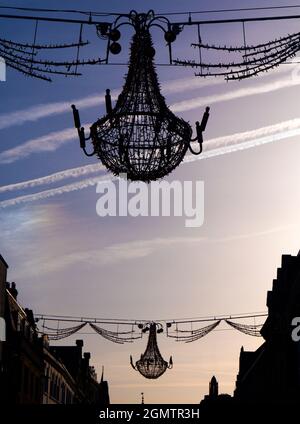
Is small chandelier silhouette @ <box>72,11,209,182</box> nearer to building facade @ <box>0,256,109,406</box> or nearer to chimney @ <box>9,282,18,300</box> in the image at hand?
building facade @ <box>0,256,109,406</box>

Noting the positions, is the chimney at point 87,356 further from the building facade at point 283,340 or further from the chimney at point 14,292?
the building facade at point 283,340

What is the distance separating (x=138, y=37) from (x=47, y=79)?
4.77ft

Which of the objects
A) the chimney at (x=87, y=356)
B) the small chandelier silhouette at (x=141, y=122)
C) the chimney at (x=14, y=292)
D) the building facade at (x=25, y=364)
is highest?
the chimney at (x=87, y=356)

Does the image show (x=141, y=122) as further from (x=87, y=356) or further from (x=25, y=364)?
(x=87, y=356)

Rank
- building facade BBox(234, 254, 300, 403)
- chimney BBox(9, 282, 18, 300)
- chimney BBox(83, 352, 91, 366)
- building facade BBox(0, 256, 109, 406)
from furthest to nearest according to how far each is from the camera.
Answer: chimney BBox(83, 352, 91, 366), chimney BBox(9, 282, 18, 300), building facade BBox(0, 256, 109, 406), building facade BBox(234, 254, 300, 403)

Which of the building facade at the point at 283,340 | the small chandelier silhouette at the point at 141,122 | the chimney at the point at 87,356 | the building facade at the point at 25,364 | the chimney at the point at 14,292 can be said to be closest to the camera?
the small chandelier silhouette at the point at 141,122

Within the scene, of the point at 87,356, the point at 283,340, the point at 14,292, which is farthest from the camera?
the point at 87,356

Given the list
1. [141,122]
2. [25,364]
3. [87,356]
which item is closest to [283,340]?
[25,364]

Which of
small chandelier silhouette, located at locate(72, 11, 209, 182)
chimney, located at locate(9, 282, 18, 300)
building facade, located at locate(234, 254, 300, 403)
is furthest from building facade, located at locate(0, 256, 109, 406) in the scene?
small chandelier silhouette, located at locate(72, 11, 209, 182)

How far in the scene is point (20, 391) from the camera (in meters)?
47.0

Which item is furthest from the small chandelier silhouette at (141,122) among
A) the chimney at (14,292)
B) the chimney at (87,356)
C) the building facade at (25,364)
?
the chimney at (87,356)

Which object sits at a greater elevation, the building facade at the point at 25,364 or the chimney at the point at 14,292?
the chimney at the point at 14,292

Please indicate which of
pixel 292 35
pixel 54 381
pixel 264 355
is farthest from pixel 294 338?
pixel 54 381
